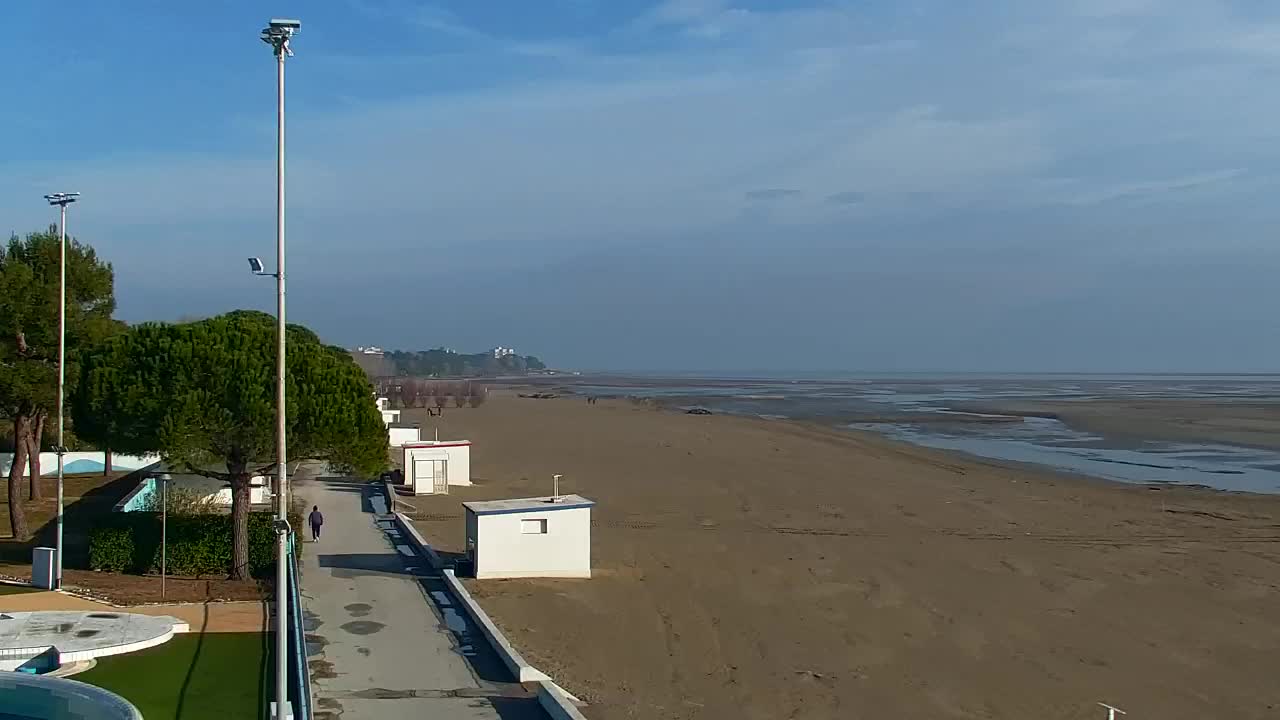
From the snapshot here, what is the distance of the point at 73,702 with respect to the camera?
519 inches

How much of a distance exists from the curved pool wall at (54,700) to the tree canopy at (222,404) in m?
6.80

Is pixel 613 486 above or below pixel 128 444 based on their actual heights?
below

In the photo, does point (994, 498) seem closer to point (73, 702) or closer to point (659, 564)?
point (659, 564)

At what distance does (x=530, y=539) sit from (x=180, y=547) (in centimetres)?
757

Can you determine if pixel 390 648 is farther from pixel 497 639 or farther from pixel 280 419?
pixel 280 419

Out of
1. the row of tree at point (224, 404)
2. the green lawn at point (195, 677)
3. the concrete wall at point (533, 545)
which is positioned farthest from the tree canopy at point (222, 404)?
the green lawn at point (195, 677)

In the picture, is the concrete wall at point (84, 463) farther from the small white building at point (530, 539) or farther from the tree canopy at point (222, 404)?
the small white building at point (530, 539)

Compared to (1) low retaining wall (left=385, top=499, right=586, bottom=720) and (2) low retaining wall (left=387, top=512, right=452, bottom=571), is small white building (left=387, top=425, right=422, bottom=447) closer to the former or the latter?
(2) low retaining wall (left=387, top=512, right=452, bottom=571)

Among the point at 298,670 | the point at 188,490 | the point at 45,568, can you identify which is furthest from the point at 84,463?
the point at 298,670

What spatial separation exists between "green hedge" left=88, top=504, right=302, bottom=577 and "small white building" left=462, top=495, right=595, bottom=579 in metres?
4.58

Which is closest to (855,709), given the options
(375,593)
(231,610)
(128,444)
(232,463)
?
(375,593)

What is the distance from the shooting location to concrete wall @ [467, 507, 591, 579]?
73.5ft

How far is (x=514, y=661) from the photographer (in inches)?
598

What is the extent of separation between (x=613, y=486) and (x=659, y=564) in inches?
612
